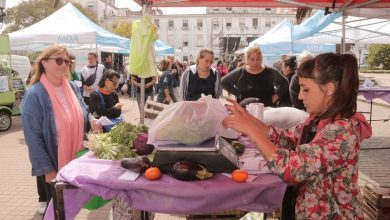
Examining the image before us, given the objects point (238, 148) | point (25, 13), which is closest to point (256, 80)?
point (238, 148)

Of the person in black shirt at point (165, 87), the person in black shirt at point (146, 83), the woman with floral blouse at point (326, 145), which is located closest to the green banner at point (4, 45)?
the person in black shirt at point (146, 83)

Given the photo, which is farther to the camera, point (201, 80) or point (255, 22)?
point (255, 22)

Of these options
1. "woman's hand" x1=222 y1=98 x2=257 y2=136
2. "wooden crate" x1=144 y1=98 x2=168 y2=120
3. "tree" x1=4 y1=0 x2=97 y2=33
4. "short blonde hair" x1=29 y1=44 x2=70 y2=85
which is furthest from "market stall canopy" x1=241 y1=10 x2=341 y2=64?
Answer: "tree" x1=4 y1=0 x2=97 y2=33

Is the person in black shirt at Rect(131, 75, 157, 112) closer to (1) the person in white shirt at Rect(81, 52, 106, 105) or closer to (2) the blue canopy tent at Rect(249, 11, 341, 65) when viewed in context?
(1) the person in white shirt at Rect(81, 52, 106, 105)

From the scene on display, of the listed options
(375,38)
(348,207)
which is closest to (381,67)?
(375,38)

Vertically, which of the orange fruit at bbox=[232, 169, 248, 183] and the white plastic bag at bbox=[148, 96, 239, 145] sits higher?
the white plastic bag at bbox=[148, 96, 239, 145]

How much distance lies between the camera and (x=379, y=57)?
112 feet

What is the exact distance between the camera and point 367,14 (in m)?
5.89

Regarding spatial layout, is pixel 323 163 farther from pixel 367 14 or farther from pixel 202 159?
pixel 367 14

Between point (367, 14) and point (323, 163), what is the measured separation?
5032 mm

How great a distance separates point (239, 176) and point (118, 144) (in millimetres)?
867

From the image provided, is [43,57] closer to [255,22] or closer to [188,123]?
[188,123]

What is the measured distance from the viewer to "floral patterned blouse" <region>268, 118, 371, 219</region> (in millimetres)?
1666

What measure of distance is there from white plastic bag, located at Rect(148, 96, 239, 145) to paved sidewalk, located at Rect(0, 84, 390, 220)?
7.51 ft
